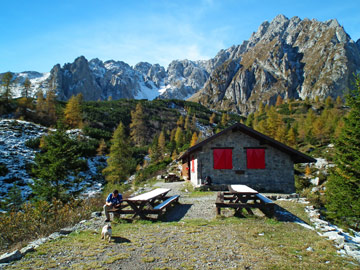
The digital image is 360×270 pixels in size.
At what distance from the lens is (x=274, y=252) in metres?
5.18

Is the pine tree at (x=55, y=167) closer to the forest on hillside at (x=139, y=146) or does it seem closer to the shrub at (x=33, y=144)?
the forest on hillside at (x=139, y=146)

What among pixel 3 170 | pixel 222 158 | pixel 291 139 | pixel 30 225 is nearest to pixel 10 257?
pixel 30 225

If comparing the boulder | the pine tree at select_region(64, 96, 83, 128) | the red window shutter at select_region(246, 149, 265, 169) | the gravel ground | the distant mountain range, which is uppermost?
the distant mountain range

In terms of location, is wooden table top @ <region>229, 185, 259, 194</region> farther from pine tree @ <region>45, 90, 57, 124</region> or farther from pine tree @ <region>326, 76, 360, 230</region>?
pine tree @ <region>45, 90, 57, 124</region>

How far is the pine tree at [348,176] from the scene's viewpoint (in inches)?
441

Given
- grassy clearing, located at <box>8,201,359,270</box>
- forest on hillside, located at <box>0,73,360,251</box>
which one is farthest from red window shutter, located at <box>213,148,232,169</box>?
grassy clearing, located at <box>8,201,359,270</box>

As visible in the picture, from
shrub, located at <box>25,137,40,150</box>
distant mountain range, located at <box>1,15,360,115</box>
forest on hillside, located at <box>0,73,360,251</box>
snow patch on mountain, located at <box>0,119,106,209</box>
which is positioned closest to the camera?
forest on hillside, located at <box>0,73,360,251</box>

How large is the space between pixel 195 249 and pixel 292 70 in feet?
592

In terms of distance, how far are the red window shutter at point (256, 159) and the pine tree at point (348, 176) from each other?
4543 millimetres

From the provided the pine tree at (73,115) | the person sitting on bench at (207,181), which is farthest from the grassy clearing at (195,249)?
the pine tree at (73,115)

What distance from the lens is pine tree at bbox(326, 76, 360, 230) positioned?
36.8 ft

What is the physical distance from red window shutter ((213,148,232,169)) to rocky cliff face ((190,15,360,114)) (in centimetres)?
14865

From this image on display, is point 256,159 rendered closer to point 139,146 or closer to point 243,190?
point 243,190

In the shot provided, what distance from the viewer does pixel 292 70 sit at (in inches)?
6181
